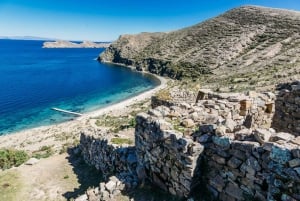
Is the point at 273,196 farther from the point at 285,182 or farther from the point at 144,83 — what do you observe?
the point at 144,83

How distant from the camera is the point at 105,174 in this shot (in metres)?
14.9

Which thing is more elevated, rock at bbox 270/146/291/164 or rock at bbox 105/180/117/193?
rock at bbox 270/146/291/164

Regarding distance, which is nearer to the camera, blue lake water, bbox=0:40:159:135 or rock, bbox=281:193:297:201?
rock, bbox=281:193:297:201

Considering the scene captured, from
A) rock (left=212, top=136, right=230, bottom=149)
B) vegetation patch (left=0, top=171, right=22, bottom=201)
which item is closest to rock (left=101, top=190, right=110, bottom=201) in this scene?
rock (left=212, top=136, right=230, bottom=149)

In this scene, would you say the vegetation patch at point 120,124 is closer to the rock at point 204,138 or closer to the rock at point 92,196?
the rock at point 92,196

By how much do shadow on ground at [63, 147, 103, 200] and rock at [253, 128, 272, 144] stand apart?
9.81 meters

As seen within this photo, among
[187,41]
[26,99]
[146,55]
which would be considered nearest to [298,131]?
[26,99]

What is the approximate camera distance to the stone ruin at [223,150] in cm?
619

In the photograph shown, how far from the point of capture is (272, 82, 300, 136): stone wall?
450 inches

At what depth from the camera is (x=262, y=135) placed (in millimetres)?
6832

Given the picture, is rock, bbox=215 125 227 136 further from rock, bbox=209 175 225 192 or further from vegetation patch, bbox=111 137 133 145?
vegetation patch, bbox=111 137 133 145

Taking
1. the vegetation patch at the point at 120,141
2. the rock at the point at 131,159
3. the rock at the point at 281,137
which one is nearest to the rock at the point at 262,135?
the rock at the point at 281,137

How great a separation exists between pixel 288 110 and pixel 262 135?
577 cm

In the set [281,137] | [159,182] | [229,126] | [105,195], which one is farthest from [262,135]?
[105,195]
